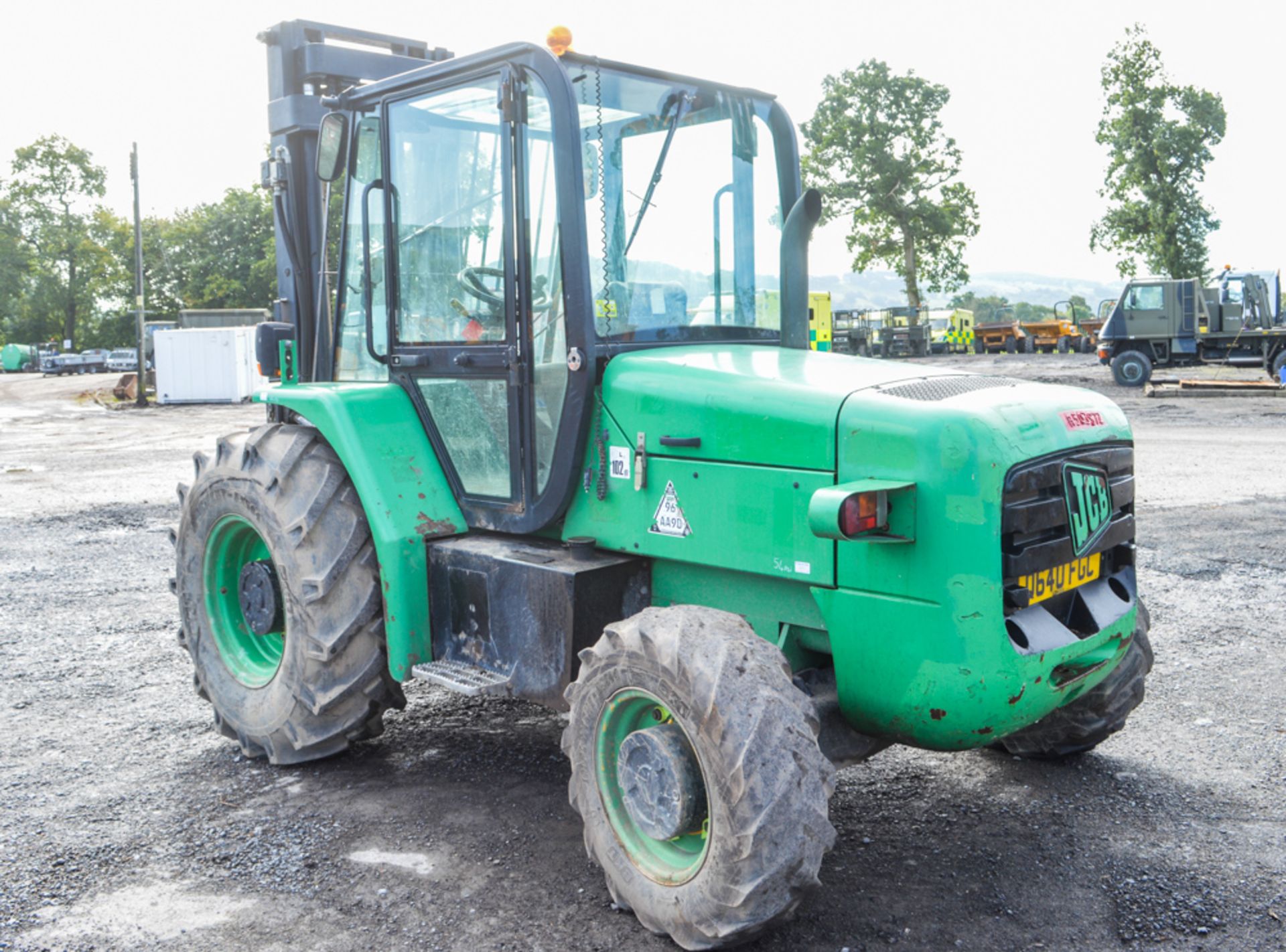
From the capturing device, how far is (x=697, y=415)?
3875mm

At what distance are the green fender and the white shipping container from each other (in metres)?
29.6

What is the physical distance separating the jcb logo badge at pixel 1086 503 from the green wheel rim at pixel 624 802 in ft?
4.56

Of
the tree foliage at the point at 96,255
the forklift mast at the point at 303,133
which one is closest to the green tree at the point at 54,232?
the tree foliage at the point at 96,255

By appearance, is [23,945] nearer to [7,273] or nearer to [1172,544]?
[1172,544]

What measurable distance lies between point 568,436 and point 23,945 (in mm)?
2314

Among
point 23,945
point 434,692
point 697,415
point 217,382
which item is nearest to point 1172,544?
point 434,692

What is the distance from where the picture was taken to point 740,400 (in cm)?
379

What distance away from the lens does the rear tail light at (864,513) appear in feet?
10.8

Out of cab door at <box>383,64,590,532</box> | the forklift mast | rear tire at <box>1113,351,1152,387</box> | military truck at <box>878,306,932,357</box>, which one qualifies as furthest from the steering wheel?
military truck at <box>878,306,932,357</box>

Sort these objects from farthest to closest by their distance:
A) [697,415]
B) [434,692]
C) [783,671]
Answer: [434,692] → [697,415] → [783,671]

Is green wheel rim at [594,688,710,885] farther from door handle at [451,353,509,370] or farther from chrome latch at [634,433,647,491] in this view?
door handle at [451,353,509,370]

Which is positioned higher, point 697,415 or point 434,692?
point 697,415

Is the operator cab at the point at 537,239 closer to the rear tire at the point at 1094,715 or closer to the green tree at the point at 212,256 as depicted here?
the rear tire at the point at 1094,715

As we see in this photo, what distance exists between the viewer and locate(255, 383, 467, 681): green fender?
4.55 metres
